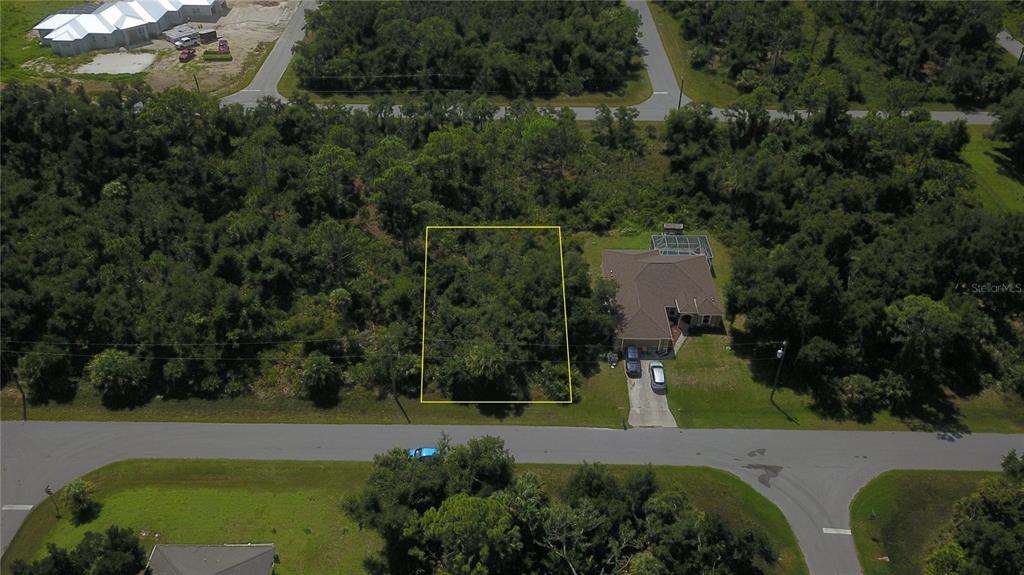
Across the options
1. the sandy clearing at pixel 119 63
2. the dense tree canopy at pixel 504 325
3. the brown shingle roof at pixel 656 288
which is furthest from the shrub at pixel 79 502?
the sandy clearing at pixel 119 63

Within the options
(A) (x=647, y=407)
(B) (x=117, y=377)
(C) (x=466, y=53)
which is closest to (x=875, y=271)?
(A) (x=647, y=407)

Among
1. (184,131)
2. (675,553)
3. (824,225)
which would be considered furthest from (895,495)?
(184,131)

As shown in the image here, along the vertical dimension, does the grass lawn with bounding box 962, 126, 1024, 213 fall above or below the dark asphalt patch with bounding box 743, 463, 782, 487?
above

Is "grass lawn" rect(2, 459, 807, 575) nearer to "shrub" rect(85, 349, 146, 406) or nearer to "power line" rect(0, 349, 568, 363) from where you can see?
"shrub" rect(85, 349, 146, 406)

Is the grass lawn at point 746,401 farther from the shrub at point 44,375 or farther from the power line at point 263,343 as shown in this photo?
the shrub at point 44,375

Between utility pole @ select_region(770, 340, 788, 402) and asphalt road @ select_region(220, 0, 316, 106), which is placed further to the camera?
asphalt road @ select_region(220, 0, 316, 106)

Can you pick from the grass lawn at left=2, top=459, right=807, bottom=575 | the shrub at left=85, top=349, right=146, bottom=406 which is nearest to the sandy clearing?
the shrub at left=85, top=349, right=146, bottom=406

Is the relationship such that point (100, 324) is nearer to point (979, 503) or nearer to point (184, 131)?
point (184, 131)
